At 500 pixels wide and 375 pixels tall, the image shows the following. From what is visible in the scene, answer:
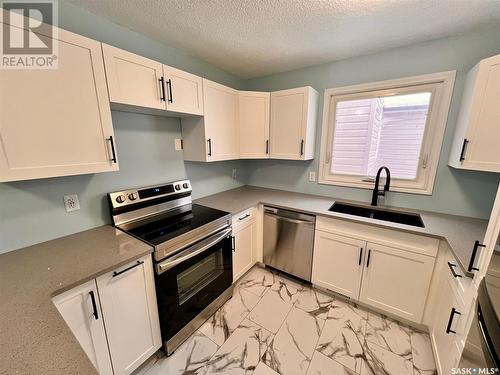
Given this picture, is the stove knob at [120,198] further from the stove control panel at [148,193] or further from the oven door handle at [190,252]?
the oven door handle at [190,252]

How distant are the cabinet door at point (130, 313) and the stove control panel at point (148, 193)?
0.59m

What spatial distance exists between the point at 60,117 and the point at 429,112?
2838 mm

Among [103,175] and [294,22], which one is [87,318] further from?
[294,22]

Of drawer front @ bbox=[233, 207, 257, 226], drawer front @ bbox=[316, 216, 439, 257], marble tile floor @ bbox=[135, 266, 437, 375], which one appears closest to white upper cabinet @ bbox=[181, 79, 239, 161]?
drawer front @ bbox=[233, 207, 257, 226]

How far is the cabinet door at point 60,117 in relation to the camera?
0.98m

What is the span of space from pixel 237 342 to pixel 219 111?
2.11 metres

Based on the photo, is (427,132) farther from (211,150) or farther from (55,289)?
(55,289)

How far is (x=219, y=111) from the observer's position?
2.06 meters

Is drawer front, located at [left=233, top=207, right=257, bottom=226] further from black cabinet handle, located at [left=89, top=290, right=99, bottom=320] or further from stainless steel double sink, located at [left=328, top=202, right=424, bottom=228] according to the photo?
black cabinet handle, located at [left=89, top=290, right=99, bottom=320]

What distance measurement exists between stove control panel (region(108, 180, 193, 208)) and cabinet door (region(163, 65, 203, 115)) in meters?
0.72

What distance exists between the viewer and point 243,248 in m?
2.19

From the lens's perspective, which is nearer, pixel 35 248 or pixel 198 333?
pixel 35 248

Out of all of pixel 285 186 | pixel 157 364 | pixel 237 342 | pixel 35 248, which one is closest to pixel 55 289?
pixel 35 248

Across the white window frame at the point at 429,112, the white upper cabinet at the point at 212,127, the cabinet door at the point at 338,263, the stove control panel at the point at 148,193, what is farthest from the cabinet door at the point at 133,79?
the cabinet door at the point at 338,263
